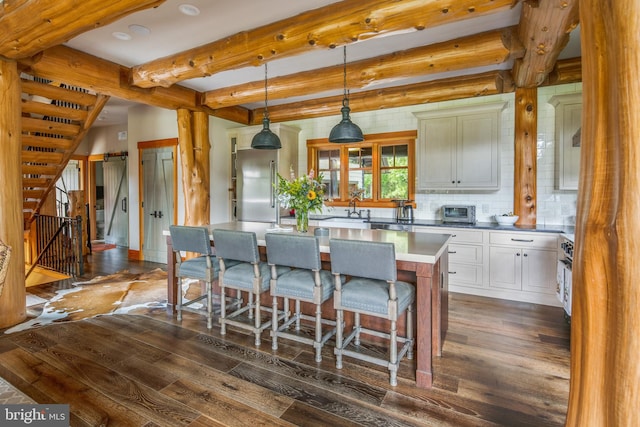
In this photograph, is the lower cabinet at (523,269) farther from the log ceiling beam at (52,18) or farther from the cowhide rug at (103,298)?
the log ceiling beam at (52,18)

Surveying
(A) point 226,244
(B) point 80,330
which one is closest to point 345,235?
(A) point 226,244

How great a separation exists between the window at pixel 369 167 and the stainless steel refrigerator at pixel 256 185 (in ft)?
2.85

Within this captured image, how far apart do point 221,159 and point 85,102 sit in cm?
211

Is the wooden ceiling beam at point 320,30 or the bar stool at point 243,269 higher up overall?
the wooden ceiling beam at point 320,30

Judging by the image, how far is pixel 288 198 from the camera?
126 inches

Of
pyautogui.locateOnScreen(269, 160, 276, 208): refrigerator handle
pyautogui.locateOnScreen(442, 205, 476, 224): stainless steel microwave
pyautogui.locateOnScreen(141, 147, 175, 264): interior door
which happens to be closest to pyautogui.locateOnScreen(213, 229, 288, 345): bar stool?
pyautogui.locateOnScreen(269, 160, 276, 208): refrigerator handle

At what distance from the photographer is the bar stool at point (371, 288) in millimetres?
2170

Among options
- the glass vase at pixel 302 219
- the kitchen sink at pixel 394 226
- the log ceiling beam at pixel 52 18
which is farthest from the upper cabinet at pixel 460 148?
the log ceiling beam at pixel 52 18

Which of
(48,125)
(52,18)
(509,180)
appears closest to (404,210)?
(509,180)

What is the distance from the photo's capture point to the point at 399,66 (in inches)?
147

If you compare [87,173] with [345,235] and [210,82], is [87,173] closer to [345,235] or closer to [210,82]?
[210,82]

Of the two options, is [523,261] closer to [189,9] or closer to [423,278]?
[423,278]

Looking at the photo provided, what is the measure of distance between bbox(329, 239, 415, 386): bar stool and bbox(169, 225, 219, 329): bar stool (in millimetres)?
1370

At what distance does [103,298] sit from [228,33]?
136 inches
